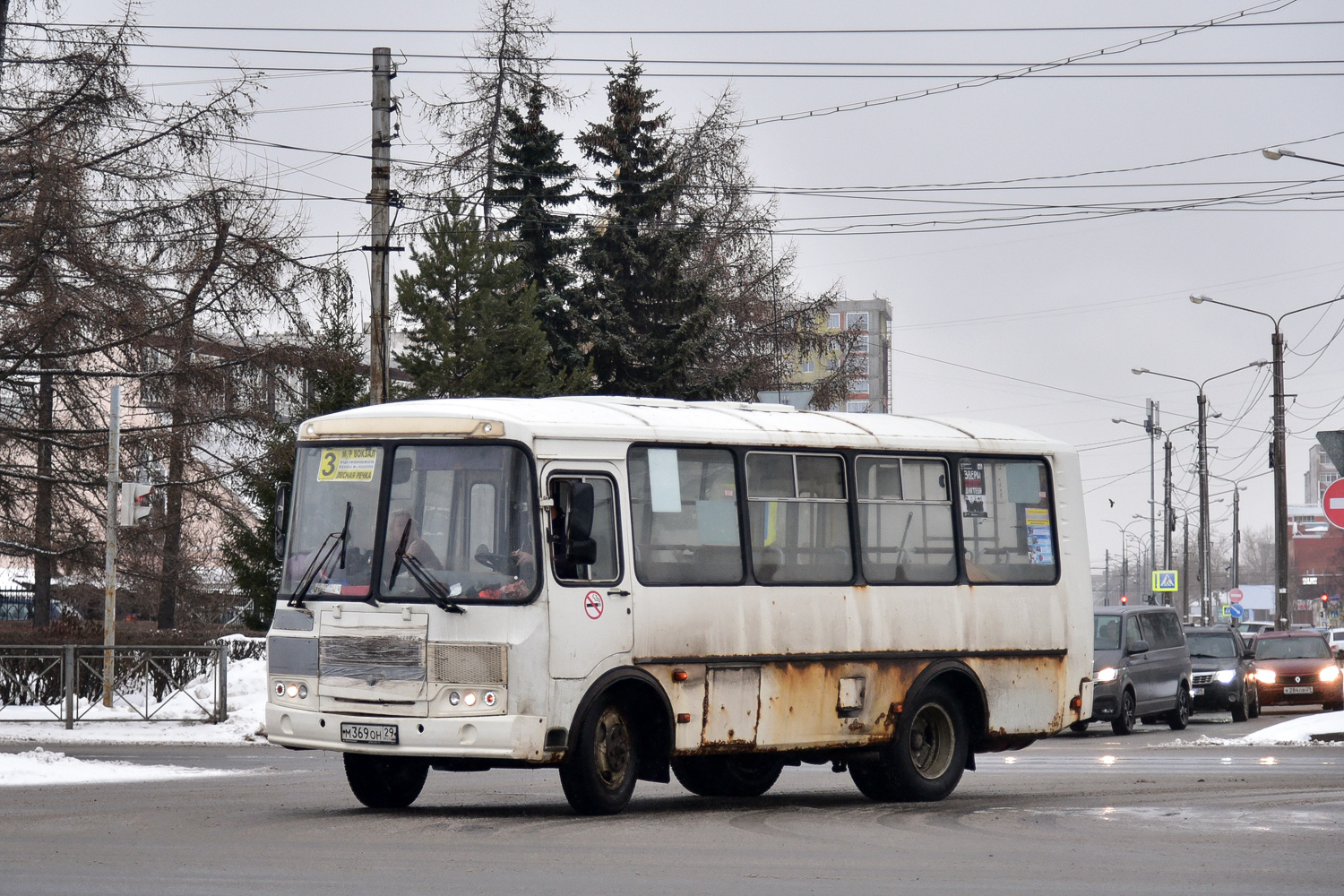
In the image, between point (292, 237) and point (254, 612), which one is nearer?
point (292, 237)

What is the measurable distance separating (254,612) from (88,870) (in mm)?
24113

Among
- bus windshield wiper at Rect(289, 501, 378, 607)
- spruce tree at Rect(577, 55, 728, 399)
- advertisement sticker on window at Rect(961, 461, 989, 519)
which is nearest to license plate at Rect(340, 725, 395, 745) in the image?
bus windshield wiper at Rect(289, 501, 378, 607)

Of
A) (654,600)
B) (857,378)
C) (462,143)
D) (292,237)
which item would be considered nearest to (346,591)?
(654,600)

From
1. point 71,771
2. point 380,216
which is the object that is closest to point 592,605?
point 71,771

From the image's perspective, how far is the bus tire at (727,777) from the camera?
15039 mm

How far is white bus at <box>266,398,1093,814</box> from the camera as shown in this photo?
1242cm

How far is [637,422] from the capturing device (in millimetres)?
13359

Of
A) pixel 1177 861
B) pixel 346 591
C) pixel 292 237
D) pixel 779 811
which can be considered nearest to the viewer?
pixel 1177 861

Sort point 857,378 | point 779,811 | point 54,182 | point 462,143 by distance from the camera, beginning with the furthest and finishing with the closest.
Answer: point 857,378, point 462,143, point 54,182, point 779,811

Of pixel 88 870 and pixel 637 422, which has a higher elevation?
pixel 637 422

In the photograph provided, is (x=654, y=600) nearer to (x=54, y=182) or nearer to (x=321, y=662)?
(x=321, y=662)

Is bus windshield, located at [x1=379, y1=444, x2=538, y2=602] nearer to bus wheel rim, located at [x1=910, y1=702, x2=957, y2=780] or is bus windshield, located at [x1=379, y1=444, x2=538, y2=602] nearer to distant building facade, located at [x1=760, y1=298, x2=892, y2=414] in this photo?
bus wheel rim, located at [x1=910, y1=702, x2=957, y2=780]

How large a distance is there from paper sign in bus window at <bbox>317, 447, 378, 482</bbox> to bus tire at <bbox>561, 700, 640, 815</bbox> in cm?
227

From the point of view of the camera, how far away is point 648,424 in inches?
529
